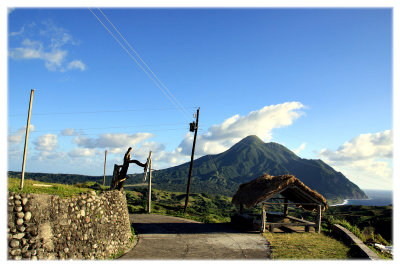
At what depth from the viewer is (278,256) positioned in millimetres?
11203

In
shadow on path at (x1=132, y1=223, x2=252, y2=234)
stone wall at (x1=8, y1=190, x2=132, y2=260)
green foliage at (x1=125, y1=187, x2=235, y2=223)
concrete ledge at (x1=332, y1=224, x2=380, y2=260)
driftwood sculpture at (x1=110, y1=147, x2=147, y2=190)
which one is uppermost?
driftwood sculpture at (x1=110, y1=147, x2=147, y2=190)

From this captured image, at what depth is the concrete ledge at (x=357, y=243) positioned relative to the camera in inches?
447

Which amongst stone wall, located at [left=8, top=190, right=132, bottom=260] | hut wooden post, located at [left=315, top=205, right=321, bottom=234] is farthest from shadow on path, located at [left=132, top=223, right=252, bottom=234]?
hut wooden post, located at [left=315, top=205, right=321, bottom=234]

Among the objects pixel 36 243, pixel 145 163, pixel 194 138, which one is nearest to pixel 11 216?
pixel 36 243

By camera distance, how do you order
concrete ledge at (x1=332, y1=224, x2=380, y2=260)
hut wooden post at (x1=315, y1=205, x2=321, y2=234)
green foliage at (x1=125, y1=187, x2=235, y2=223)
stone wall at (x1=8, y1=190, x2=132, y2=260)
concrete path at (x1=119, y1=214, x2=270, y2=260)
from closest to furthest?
stone wall at (x1=8, y1=190, x2=132, y2=260) < concrete path at (x1=119, y1=214, x2=270, y2=260) < concrete ledge at (x1=332, y1=224, x2=380, y2=260) < hut wooden post at (x1=315, y1=205, x2=321, y2=234) < green foliage at (x1=125, y1=187, x2=235, y2=223)

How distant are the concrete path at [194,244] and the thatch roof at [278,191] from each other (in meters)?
2.19

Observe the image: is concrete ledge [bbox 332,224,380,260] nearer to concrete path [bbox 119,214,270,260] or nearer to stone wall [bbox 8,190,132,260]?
concrete path [bbox 119,214,270,260]

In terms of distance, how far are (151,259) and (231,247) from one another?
416 centimetres

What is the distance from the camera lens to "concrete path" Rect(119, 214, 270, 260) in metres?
11.0

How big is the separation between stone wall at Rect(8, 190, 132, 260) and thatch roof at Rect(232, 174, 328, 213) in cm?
815

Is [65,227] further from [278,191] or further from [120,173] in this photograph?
[278,191]

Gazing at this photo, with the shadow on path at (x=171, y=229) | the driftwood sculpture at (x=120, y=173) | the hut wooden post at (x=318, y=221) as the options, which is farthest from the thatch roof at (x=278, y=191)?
the driftwood sculpture at (x=120, y=173)

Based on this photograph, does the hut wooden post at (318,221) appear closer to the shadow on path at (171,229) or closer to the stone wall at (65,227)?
the shadow on path at (171,229)

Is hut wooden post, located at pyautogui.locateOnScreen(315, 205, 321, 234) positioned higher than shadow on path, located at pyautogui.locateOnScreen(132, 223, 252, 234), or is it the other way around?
hut wooden post, located at pyautogui.locateOnScreen(315, 205, 321, 234)
